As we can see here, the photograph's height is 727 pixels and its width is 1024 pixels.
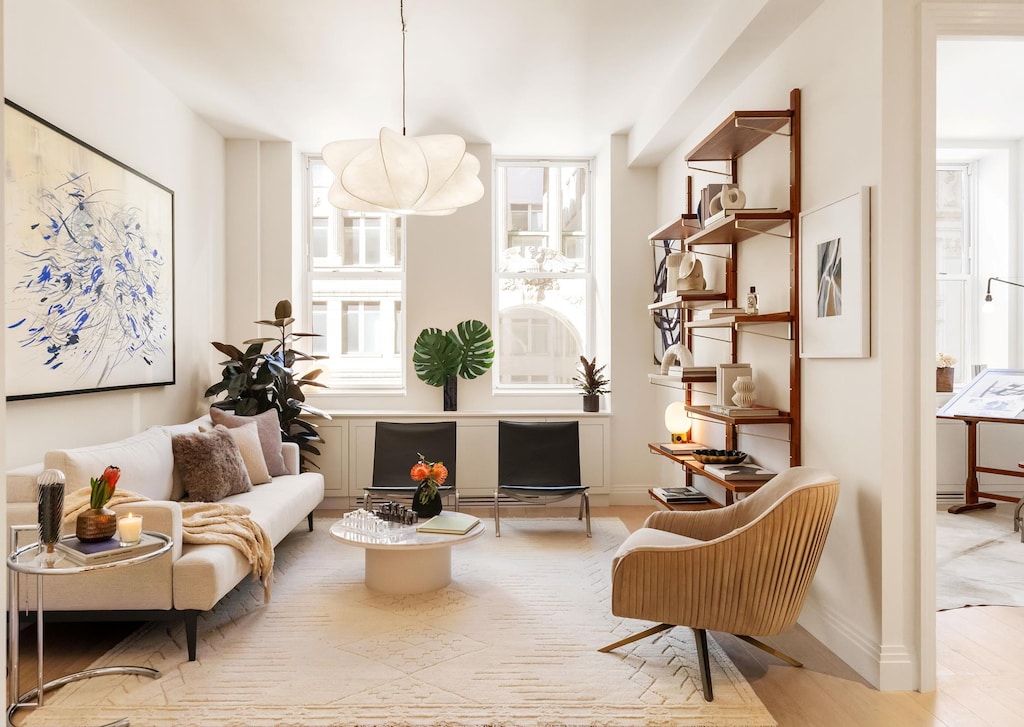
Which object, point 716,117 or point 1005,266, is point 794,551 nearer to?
point 716,117

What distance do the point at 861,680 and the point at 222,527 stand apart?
2.72 metres

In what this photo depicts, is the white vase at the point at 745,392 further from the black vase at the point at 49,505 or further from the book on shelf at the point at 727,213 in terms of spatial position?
the black vase at the point at 49,505

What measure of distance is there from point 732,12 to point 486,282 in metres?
3.05

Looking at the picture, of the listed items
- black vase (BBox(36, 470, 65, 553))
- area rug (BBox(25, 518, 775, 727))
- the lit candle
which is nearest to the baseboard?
area rug (BBox(25, 518, 775, 727))

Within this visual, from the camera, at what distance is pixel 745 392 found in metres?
3.56

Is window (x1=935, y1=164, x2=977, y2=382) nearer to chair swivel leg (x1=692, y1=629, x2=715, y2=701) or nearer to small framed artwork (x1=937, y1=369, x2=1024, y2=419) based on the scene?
small framed artwork (x1=937, y1=369, x2=1024, y2=419)

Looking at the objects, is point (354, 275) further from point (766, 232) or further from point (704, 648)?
point (704, 648)

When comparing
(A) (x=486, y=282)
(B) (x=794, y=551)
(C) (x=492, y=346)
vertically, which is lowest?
(B) (x=794, y=551)

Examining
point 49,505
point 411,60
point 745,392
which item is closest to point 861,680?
point 745,392

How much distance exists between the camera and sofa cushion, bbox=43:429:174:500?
2982mm

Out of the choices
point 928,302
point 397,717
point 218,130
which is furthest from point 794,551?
point 218,130

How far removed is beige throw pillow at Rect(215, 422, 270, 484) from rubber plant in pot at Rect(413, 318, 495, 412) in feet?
5.43

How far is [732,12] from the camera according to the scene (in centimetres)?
346

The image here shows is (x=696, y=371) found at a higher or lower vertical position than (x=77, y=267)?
lower
